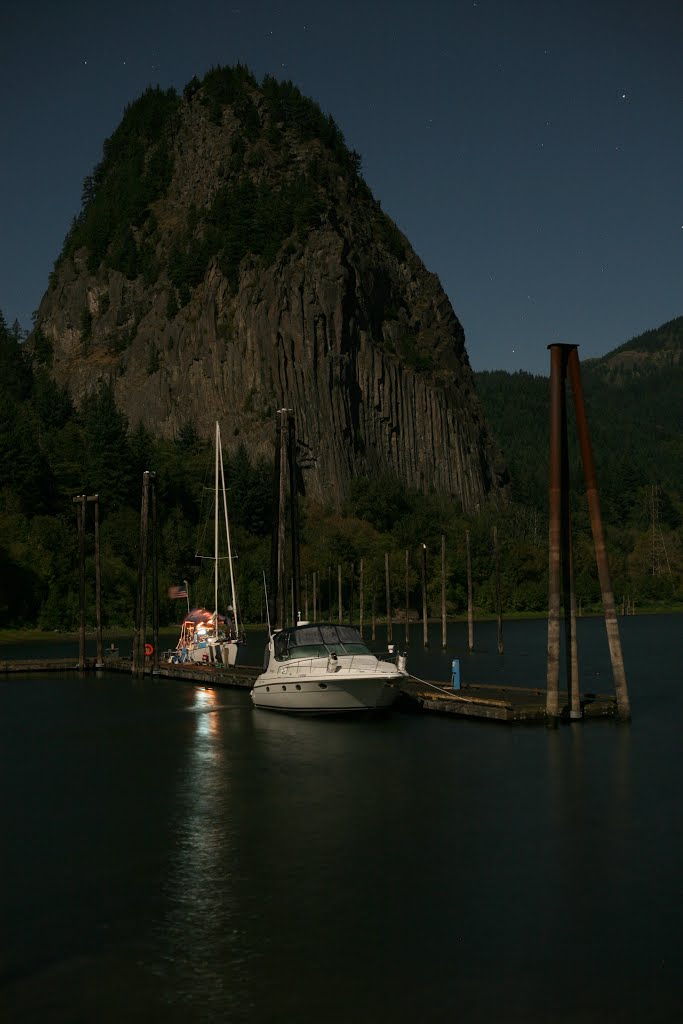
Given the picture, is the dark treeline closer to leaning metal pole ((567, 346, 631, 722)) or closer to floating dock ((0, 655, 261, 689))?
floating dock ((0, 655, 261, 689))

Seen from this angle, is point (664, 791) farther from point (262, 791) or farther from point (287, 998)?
point (287, 998)

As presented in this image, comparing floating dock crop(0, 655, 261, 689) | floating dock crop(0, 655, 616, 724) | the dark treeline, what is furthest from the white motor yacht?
the dark treeline

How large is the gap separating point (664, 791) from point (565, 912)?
14.0 meters

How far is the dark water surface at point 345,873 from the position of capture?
63.0 ft

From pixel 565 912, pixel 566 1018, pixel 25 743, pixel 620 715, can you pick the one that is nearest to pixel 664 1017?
pixel 566 1018

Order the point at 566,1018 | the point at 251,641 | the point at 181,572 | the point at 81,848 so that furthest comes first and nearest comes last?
the point at 181,572 → the point at 251,641 → the point at 81,848 → the point at 566,1018

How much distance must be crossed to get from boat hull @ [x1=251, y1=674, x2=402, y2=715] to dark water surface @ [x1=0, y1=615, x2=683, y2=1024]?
0.77m

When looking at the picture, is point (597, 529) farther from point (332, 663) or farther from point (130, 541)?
point (130, 541)

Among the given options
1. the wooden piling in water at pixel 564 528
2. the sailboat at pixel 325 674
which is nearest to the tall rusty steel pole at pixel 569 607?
the wooden piling in water at pixel 564 528

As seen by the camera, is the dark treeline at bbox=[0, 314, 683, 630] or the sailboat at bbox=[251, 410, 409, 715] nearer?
the sailboat at bbox=[251, 410, 409, 715]

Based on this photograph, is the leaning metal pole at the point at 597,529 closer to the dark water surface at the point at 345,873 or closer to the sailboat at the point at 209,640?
the dark water surface at the point at 345,873

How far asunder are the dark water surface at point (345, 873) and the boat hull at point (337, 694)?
30.2 inches

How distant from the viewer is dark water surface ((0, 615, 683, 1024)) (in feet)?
63.0

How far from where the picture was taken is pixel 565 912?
23453 millimetres
